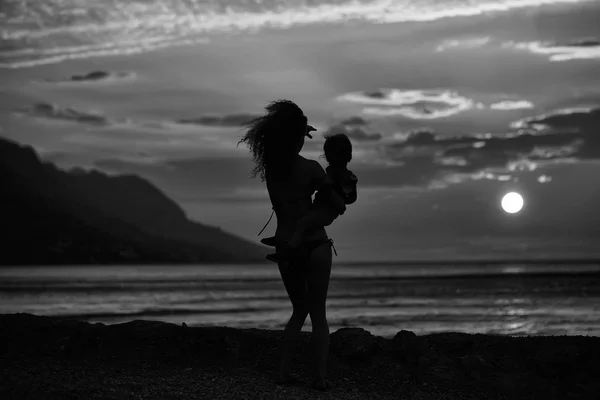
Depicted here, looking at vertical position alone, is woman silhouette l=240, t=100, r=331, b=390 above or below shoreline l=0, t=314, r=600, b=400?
above

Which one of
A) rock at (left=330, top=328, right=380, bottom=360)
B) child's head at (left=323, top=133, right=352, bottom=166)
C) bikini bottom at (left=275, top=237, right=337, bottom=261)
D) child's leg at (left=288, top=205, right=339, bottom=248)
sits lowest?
rock at (left=330, top=328, right=380, bottom=360)

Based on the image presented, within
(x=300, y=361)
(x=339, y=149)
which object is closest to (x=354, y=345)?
(x=300, y=361)

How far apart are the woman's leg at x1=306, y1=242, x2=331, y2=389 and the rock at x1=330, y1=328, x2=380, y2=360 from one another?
174 centimetres

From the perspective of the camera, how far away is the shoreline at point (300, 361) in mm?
8781

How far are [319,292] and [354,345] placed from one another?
212 cm

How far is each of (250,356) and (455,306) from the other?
2764 cm

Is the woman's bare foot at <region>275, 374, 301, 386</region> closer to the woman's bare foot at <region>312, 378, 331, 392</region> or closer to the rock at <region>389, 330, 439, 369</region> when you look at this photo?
the woman's bare foot at <region>312, 378, 331, 392</region>

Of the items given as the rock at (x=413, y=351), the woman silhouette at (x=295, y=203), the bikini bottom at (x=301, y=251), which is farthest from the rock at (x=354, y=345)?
the bikini bottom at (x=301, y=251)

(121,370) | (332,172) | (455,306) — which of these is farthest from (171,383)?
(455,306)

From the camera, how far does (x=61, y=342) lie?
9.98 m

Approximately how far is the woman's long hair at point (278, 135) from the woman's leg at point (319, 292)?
0.99 m

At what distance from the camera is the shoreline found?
8781mm

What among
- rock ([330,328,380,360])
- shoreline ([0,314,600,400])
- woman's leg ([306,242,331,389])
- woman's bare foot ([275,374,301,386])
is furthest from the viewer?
rock ([330,328,380,360])

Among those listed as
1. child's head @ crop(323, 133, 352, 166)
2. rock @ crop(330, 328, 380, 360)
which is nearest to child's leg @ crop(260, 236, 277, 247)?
child's head @ crop(323, 133, 352, 166)
